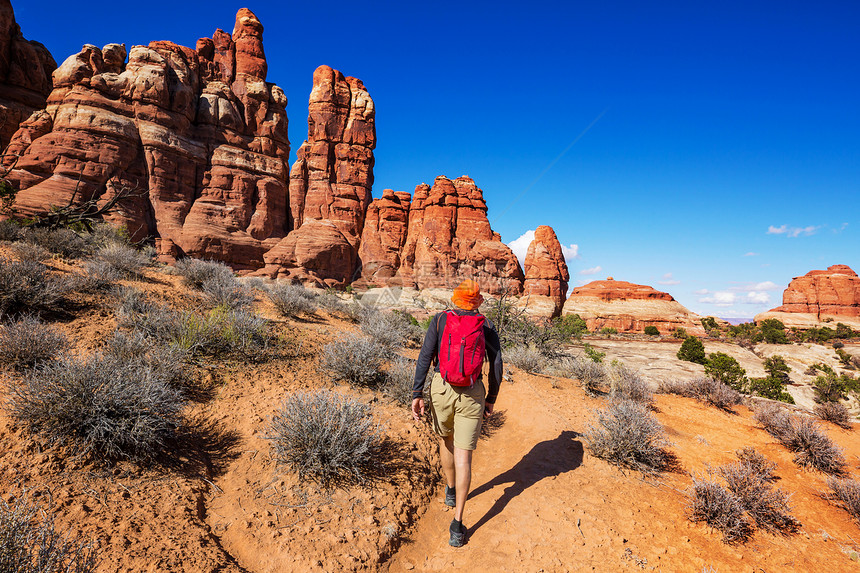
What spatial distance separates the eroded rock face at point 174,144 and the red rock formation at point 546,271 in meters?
30.3

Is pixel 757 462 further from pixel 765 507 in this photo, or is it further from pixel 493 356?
pixel 493 356

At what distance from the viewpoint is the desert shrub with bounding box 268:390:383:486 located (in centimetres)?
317

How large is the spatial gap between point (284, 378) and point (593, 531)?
401 cm

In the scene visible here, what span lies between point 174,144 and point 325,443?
128 ft

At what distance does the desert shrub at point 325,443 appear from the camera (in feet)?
10.4

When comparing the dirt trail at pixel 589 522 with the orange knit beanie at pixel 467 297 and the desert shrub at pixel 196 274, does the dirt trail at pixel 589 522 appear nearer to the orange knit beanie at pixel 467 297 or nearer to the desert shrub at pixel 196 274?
the orange knit beanie at pixel 467 297

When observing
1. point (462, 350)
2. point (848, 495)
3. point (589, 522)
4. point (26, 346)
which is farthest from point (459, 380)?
point (26, 346)

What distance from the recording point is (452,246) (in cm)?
4338

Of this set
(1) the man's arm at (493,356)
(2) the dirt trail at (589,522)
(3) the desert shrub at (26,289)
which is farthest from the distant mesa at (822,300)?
(3) the desert shrub at (26,289)

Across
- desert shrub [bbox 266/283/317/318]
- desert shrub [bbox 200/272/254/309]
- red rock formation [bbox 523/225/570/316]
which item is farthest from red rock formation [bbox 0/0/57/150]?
red rock formation [bbox 523/225/570/316]

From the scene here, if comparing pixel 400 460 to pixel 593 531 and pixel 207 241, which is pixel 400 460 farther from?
pixel 207 241

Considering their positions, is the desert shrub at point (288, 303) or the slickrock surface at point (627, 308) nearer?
the desert shrub at point (288, 303)

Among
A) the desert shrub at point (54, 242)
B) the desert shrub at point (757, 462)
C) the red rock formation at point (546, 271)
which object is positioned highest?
the red rock formation at point (546, 271)

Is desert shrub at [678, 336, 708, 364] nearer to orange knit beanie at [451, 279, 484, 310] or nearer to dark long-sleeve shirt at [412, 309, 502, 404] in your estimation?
dark long-sleeve shirt at [412, 309, 502, 404]
